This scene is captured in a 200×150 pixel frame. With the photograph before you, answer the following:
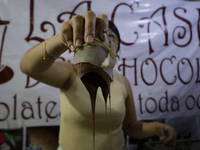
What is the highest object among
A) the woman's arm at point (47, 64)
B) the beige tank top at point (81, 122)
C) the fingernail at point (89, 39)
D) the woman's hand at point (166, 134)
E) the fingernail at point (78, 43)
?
the fingernail at point (89, 39)

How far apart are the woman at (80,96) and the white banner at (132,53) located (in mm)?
448

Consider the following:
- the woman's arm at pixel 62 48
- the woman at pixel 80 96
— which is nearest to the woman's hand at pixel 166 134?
the woman at pixel 80 96

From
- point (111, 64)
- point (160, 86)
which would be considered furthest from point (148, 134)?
point (111, 64)

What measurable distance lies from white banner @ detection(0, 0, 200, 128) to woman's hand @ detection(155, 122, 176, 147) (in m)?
0.42

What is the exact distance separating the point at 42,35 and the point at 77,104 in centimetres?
82

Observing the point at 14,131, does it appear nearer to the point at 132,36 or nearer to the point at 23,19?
the point at 23,19

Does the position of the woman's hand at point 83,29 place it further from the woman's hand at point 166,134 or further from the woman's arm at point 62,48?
the woman's hand at point 166,134

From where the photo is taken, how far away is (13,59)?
1407mm

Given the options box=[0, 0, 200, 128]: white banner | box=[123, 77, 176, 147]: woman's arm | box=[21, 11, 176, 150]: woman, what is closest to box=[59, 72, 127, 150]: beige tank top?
box=[21, 11, 176, 150]: woman

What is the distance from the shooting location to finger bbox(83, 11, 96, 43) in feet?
1.69

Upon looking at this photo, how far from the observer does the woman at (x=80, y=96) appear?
56 centimetres

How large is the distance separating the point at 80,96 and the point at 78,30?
19.7 inches

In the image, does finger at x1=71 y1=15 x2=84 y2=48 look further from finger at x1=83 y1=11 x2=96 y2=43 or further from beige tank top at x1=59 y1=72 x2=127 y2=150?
beige tank top at x1=59 y1=72 x2=127 y2=150

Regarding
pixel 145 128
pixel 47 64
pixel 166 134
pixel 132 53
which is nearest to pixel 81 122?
pixel 47 64
